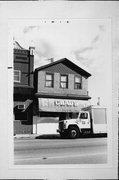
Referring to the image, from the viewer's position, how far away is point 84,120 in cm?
289

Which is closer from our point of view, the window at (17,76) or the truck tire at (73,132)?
the window at (17,76)

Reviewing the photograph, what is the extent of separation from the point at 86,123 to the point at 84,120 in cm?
8

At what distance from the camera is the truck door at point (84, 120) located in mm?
2856

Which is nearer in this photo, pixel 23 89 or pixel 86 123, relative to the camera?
pixel 23 89

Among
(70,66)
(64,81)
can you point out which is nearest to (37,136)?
(64,81)

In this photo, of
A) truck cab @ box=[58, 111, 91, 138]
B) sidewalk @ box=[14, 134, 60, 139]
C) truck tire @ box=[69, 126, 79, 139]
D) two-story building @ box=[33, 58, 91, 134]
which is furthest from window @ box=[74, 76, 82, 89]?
sidewalk @ box=[14, 134, 60, 139]

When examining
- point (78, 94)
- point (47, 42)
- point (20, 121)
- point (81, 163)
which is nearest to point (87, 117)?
point (78, 94)

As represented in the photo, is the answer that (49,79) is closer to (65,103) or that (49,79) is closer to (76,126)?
(65,103)

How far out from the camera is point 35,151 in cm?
281

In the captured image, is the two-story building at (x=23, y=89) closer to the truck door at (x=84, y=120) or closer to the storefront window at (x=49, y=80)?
the storefront window at (x=49, y=80)

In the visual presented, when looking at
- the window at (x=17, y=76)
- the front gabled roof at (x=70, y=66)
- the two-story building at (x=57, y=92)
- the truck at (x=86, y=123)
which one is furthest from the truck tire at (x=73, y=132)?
the window at (x=17, y=76)

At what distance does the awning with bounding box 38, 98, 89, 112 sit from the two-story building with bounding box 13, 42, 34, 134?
0.12 m

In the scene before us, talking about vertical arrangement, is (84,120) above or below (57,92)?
below

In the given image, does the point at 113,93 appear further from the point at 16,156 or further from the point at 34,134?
the point at 16,156
